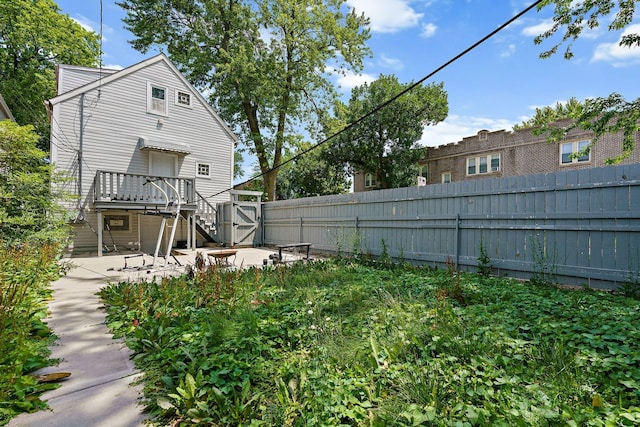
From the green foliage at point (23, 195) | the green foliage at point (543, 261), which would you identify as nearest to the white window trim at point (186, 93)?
the green foliage at point (23, 195)

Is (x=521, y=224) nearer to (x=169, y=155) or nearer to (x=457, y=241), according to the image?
(x=457, y=241)

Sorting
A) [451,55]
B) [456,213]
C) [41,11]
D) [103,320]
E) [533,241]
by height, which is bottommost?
[103,320]

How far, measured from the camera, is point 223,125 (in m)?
14.3

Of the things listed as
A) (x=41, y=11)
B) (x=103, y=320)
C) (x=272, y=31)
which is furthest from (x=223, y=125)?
(x=103, y=320)

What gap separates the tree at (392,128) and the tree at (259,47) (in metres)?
4.35

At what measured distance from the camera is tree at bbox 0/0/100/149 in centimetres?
1509

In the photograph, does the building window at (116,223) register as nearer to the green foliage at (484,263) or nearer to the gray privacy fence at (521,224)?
the gray privacy fence at (521,224)

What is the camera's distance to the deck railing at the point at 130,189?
10109 mm

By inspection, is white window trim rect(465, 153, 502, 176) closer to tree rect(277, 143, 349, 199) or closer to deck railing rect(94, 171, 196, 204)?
tree rect(277, 143, 349, 199)

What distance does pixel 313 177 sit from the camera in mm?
25641

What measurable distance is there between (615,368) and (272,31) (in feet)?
62.1

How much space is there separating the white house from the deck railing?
0.03m

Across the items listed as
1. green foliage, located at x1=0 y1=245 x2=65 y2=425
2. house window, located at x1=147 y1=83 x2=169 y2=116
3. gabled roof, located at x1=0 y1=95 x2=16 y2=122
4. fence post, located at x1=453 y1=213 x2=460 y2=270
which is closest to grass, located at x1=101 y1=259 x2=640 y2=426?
green foliage, located at x1=0 y1=245 x2=65 y2=425

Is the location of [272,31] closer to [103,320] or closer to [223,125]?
[223,125]
